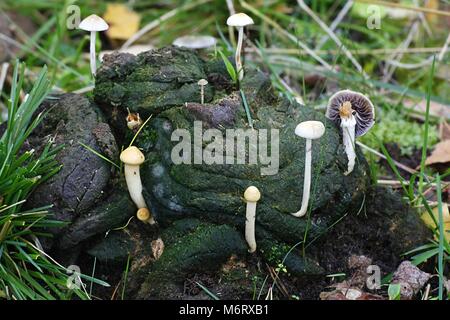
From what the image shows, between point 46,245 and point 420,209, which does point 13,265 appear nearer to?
point 46,245

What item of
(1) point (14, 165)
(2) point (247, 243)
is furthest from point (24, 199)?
(2) point (247, 243)

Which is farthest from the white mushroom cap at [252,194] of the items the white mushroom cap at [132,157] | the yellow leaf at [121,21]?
the yellow leaf at [121,21]

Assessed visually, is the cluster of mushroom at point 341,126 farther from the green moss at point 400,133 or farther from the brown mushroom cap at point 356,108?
the green moss at point 400,133

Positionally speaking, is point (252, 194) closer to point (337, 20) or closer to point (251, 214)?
point (251, 214)

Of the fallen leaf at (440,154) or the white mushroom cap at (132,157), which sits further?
the fallen leaf at (440,154)

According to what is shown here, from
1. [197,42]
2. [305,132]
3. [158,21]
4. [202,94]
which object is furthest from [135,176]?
[158,21]
